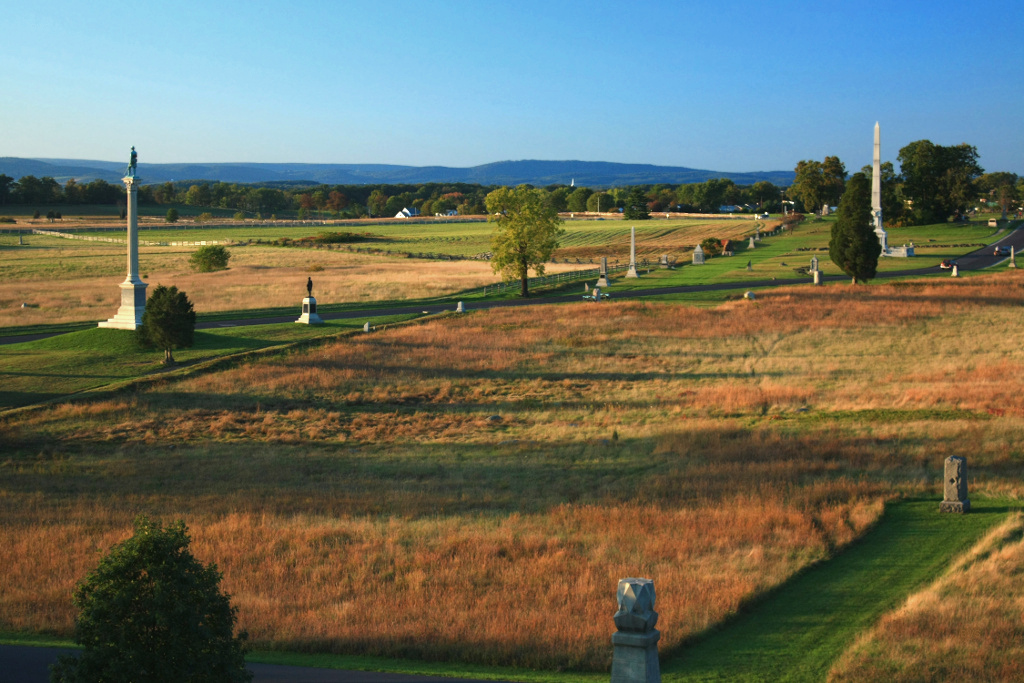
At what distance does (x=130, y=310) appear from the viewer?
37750 millimetres

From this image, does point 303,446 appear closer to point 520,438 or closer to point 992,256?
point 520,438

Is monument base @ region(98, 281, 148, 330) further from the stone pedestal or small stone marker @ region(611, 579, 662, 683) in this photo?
small stone marker @ region(611, 579, 662, 683)

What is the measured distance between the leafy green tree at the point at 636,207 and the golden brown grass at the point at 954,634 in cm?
13679

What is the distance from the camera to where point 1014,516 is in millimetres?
14602

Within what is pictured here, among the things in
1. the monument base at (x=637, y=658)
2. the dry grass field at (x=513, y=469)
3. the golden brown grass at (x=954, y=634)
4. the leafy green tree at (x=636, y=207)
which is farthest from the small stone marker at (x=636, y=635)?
the leafy green tree at (x=636, y=207)

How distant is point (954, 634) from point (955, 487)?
18.5ft

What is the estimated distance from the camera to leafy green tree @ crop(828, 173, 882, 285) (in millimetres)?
53125

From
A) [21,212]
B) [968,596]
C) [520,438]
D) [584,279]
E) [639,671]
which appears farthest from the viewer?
[21,212]

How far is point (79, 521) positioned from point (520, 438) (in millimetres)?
12374

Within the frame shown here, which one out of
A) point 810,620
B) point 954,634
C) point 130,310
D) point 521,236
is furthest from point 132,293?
point 954,634

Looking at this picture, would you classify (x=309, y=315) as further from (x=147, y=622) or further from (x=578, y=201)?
(x=578, y=201)

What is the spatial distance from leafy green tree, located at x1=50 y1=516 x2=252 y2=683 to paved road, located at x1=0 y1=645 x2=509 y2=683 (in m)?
1.88

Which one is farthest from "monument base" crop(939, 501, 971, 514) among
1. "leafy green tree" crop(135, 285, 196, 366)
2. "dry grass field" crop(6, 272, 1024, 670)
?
"leafy green tree" crop(135, 285, 196, 366)

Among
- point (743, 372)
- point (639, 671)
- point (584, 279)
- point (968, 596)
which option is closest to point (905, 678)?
point (968, 596)
